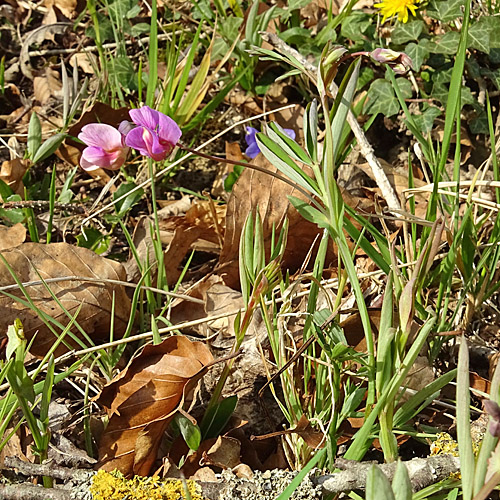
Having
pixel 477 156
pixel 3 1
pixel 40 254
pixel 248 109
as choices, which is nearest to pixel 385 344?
pixel 40 254

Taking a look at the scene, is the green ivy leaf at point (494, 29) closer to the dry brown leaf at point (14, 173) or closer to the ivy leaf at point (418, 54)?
the ivy leaf at point (418, 54)

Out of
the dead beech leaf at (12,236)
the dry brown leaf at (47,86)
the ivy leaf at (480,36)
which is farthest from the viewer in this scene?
the dry brown leaf at (47,86)

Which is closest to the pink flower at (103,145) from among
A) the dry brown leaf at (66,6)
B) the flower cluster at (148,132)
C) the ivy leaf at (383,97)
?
the flower cluster at (148,132)

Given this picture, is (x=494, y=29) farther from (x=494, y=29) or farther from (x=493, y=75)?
(x=493, y=75)

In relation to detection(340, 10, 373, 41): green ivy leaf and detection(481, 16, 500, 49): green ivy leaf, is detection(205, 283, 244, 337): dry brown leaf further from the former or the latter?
detection(481, 16, 500, 49): green ivy leaf

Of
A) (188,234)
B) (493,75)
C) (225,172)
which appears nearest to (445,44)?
(493,75)

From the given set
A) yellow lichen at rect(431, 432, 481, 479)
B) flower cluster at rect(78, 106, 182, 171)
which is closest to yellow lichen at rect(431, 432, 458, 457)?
yellow lichen at rect(431, 432, 481, 479)
